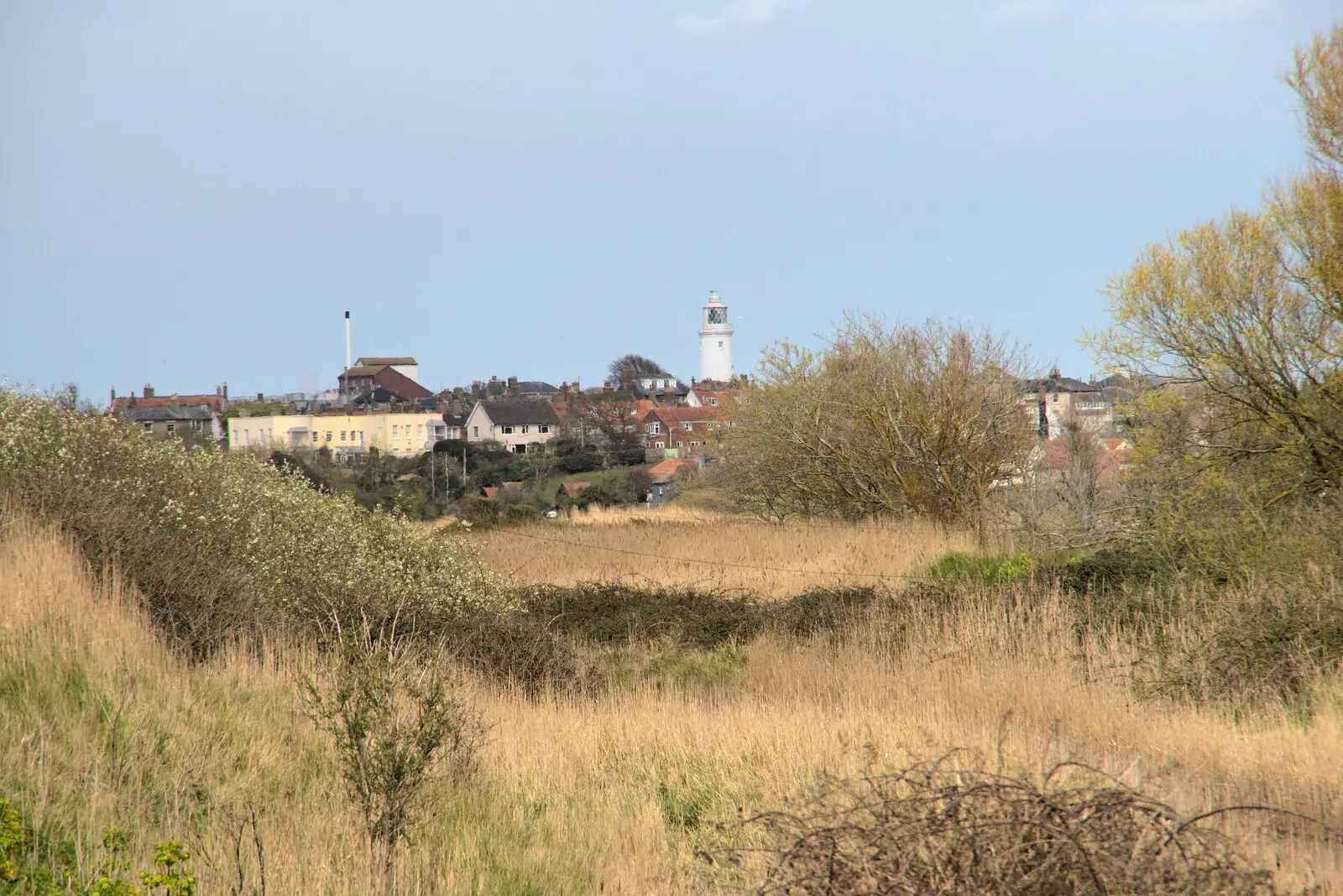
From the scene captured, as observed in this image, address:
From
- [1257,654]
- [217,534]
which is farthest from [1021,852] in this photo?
[217,534]

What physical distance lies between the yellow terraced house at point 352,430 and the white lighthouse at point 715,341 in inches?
1792

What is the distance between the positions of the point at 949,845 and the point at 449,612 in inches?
498

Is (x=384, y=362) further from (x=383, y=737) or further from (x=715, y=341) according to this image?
(x=383, y=737)

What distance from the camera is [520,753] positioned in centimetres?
834

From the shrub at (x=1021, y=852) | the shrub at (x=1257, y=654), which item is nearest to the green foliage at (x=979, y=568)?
the shrub at (x=1257, y=654)

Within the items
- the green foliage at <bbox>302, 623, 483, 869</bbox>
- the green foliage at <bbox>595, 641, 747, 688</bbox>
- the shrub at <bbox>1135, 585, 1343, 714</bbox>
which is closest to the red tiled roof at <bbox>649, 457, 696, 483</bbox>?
the green foliage at <bbox>595, 641, 747, 688</bbox>

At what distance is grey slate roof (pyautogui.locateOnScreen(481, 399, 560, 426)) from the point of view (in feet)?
287

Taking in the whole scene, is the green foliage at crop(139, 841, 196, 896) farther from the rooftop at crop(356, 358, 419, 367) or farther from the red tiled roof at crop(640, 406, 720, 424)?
the rooftop at crop(356, 358, 419, 367)

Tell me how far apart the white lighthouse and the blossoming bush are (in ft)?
366

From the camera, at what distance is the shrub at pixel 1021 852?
149 inches

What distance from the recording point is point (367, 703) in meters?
6.41

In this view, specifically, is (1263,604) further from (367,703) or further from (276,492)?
(276,492)

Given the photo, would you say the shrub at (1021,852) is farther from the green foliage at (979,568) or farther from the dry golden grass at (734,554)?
the dry golden grass at (734,554)

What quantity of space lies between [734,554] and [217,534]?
42.0 ft
